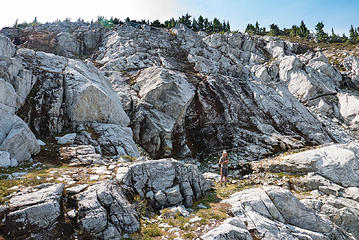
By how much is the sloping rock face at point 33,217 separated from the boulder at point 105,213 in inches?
36.2

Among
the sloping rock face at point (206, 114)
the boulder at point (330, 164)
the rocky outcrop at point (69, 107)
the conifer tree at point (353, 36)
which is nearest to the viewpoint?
the boulder at point (330, 164)

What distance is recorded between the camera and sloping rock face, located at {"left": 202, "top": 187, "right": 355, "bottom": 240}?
9934 mm

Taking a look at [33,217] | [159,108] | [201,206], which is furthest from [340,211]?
[159,108]

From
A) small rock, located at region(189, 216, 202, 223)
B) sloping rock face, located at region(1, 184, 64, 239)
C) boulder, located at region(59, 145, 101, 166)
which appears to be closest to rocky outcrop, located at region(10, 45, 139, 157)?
boulder, located at region(59, 145, 101, 166)

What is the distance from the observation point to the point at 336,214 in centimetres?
1403

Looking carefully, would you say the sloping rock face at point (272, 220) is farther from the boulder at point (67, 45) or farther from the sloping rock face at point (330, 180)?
the boulder at point (67, 45)

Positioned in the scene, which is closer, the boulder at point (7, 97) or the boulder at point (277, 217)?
the boulder at point (277, 217)

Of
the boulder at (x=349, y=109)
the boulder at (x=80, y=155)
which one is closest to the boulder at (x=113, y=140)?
the boulder at (x=80, y=155)

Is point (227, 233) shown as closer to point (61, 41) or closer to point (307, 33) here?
point (61, 41)

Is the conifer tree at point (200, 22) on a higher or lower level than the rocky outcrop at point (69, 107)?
higher

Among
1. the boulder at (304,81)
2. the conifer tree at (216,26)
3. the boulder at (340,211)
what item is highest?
the conifer tree at (216,26)

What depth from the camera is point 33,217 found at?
801 cm

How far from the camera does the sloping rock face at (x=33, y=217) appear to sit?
7535 mm

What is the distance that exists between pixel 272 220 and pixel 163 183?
7.27 m
